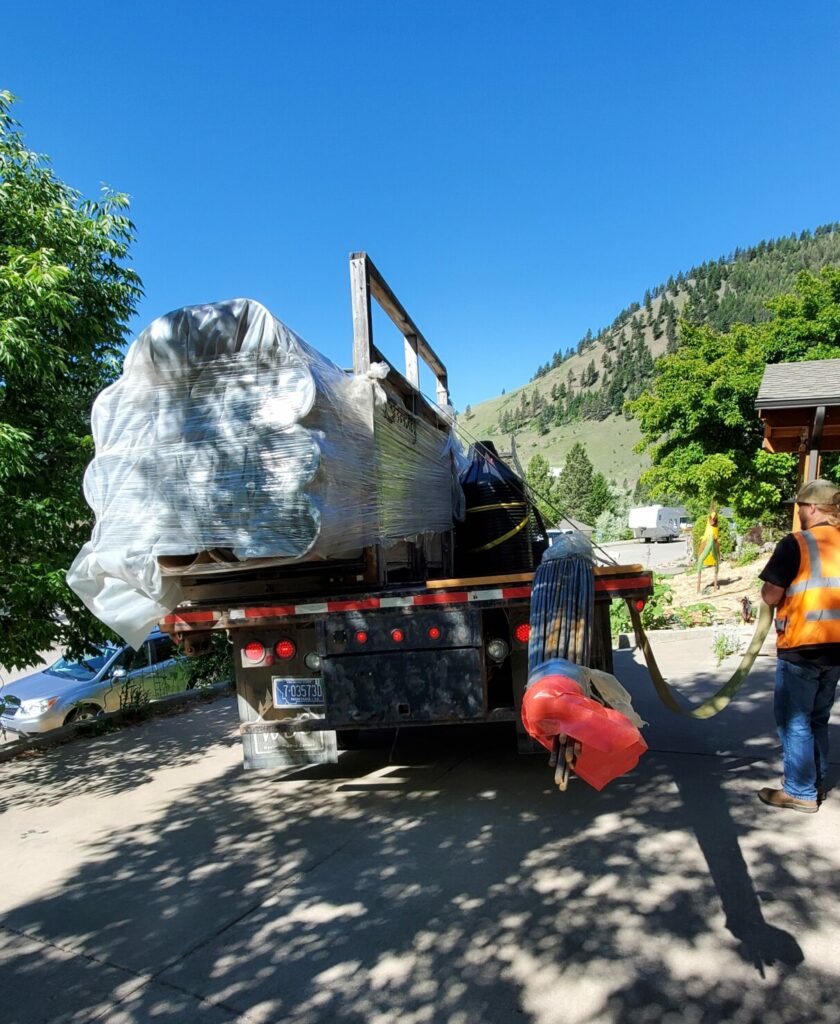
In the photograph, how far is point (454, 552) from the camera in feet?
20.1

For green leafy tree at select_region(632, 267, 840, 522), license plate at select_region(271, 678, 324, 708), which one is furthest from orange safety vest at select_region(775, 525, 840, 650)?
green leafy tree at select_region(632, 267, 840, 522)

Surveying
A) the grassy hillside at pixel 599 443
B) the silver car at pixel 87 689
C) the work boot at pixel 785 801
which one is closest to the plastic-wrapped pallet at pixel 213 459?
the work boot at pixel 785 801

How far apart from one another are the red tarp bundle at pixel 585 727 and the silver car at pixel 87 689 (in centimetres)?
640

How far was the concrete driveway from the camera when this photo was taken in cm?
241

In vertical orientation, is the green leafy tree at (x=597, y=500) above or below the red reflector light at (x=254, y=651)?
above

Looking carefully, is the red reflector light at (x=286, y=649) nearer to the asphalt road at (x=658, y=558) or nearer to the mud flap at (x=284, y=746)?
the mud flap at (x=284, y=746)

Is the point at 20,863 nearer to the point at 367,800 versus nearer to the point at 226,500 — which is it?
the point at 367,800

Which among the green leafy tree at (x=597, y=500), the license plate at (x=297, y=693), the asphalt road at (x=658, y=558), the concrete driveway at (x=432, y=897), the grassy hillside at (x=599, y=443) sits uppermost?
the grassy hillside at (x=599, y=443)

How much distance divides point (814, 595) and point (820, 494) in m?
0.61

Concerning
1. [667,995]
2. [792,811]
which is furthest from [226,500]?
[792,811]

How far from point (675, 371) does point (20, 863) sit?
66.6 ft

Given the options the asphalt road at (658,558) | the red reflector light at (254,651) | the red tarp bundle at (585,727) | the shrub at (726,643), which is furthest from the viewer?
A: the asphalt road at (658,558)

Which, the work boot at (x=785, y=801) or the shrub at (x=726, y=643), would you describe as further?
the shrub at (x=726, y=643)

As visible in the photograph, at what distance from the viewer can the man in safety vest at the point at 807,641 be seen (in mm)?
3559
